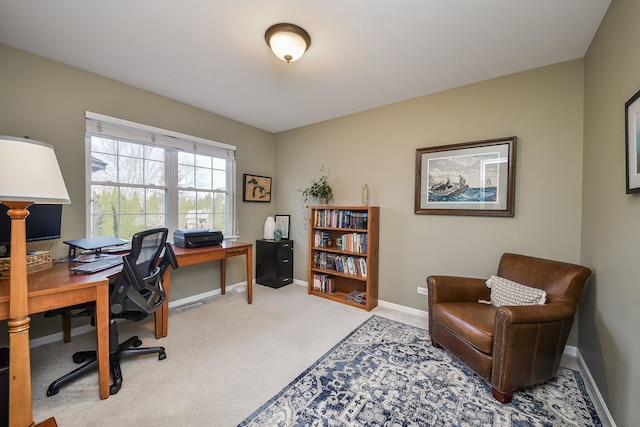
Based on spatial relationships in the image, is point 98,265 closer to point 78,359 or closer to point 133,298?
point 133,298

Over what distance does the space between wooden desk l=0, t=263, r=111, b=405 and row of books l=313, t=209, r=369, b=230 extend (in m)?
2.34

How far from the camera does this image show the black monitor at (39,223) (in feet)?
5.78

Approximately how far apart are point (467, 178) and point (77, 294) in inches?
129

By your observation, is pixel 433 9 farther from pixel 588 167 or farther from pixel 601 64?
pixel 588 167

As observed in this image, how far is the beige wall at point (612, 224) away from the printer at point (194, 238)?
11.1 ft

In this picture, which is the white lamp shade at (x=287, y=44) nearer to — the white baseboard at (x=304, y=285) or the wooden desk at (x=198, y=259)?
the wooden desk at (x=198, y=259)

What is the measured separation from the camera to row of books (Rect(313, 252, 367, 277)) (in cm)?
318

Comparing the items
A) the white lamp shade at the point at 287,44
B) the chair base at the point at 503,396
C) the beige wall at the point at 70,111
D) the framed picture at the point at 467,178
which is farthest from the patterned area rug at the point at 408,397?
the white lamp shade at the point at 287,44

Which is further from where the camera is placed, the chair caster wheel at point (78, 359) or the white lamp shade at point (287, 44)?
the chair caster wheel at point (78, 359)

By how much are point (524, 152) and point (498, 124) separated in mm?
357

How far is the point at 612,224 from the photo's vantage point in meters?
1.53

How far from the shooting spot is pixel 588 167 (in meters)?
1.97

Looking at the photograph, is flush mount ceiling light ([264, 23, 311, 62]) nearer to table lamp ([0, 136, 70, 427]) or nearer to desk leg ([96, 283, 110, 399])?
table lamp ([0, 136, 70, 427])

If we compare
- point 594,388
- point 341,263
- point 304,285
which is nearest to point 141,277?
point 341,263
